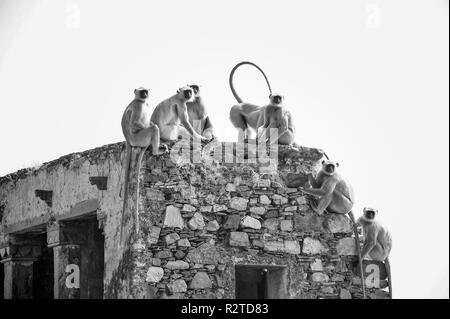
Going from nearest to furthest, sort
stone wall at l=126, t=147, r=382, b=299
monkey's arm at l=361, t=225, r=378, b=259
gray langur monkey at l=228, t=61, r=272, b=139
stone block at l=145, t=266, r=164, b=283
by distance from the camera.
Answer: stone block at l=145, t=266, r=164, b=283 < stone wall at l=126, t=147, r=382, b=299 < monkey's arm at l=361, t=225, r=378, b=259 < gray langur monkey at l=228, t=61, r=272, b=139

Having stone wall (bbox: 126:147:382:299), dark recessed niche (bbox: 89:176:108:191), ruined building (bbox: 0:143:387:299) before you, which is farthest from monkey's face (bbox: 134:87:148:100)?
dark recessed niche (bbox: 89:176:108:191)

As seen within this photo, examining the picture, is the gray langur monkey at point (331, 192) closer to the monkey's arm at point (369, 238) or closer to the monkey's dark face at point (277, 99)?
the monkey's arm at point (369, 238)

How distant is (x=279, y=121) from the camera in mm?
19219

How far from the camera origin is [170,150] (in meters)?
17.8

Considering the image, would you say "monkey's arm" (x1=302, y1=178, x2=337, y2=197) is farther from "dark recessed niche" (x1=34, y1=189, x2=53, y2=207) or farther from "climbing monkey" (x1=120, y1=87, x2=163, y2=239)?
"dark recessed niche" (x1=34, y1=189, x2=53, y2=207)

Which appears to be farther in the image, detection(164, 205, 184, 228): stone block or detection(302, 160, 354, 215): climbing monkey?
detection(302, 160, 354, 215): climbing monkey

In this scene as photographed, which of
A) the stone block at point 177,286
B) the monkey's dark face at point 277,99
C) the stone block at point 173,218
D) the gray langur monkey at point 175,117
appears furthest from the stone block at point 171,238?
the monkey's dark face at point 277,99

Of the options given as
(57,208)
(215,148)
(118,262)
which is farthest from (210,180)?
(57,208)

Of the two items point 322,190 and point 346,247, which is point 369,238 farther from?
point 322,190

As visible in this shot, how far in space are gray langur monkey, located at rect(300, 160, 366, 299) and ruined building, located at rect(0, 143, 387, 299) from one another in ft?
0.38

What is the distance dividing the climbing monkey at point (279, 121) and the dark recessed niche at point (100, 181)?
2583 millimetres

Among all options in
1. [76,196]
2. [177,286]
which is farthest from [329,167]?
[76,196]

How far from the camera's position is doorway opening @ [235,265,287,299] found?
18.3 meters

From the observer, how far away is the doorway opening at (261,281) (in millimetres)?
18344
